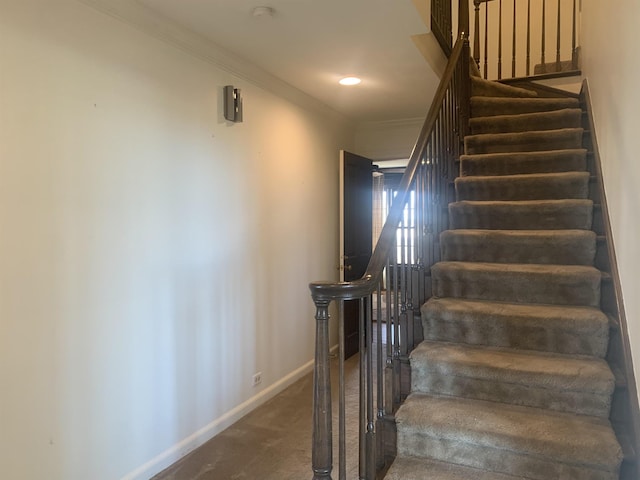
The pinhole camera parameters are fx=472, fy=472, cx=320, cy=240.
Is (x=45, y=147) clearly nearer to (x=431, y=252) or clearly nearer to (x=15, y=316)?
(x=15, y=316)

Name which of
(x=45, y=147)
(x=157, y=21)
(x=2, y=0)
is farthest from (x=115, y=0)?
(x=45, y=147)

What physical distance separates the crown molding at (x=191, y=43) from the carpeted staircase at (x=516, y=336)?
4.96ft

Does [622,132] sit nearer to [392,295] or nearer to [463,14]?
[392,295]

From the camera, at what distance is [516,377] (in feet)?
6.66

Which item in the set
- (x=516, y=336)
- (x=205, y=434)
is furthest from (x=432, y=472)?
(x=205, y=434)

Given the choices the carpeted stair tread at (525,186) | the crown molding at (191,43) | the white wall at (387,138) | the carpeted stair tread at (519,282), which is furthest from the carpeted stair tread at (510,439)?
the white wall at (387,138)

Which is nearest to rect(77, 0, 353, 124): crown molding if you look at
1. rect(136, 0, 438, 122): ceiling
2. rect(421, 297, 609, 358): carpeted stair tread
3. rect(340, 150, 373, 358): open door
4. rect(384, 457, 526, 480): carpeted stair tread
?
rect(136, 0, 438, 122): ceiling

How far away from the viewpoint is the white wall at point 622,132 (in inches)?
71.0

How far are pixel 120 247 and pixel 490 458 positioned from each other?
6.19 ft

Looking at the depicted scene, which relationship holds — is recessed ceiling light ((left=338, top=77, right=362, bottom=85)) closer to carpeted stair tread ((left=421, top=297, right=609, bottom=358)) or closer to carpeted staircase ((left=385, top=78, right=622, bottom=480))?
carpeted staircase ((left=385, top=78, right=622, bottom=480))

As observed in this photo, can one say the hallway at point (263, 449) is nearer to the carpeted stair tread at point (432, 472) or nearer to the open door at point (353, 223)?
the carpeted stair tread at point (432, 472)

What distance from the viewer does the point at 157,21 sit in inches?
97.7

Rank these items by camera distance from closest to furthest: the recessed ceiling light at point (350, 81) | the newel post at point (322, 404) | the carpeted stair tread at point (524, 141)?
the newel post at point (322, 404) → the carpeted stair tread at point (524, 141) → the recessed ceiling light at point (350, 81)

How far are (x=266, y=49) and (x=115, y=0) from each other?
0.99 meters
